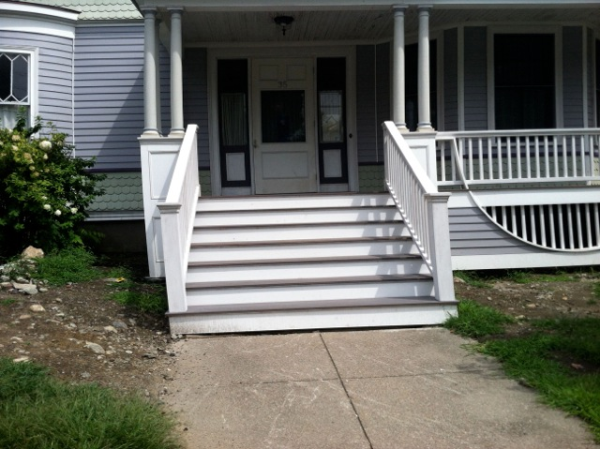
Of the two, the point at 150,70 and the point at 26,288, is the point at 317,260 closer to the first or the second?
the point at 26,288

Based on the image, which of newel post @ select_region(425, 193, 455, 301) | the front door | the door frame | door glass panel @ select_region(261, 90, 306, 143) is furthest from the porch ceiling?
newel post @ select_region(425, 193, 455, 301)

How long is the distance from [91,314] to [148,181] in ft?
7.07

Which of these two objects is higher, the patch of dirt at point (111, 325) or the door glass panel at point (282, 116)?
the door glass panel at point (282, 116)

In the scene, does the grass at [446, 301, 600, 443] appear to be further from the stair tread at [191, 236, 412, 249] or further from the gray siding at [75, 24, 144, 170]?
the gray siding at [75, 24, 144, 170]

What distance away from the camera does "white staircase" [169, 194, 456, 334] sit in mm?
5727

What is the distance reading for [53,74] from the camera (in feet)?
32.4

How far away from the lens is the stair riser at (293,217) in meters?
7.22

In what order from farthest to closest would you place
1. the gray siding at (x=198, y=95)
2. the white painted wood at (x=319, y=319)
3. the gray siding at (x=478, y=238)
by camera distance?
1. the gray siding at (x=198, y=95)
2. the gray siding at (x=478, y=238)
3. the white painted wood at (x=319, y=319)

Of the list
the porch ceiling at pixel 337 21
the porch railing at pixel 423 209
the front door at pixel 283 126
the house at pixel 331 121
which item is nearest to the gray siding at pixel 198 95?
the house at pixel 331 121

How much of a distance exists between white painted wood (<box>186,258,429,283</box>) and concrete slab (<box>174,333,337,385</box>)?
2.86 feet

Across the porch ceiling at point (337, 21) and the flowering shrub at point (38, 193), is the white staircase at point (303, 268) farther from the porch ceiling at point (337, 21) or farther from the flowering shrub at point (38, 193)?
the porch ceiling at point (337, 21)

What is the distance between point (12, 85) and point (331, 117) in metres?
5.10

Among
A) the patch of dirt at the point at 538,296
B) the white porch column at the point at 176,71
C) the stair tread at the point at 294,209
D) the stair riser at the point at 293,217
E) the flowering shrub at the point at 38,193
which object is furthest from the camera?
the white porch column at the point at 176,71

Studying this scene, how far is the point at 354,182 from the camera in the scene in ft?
33.1
